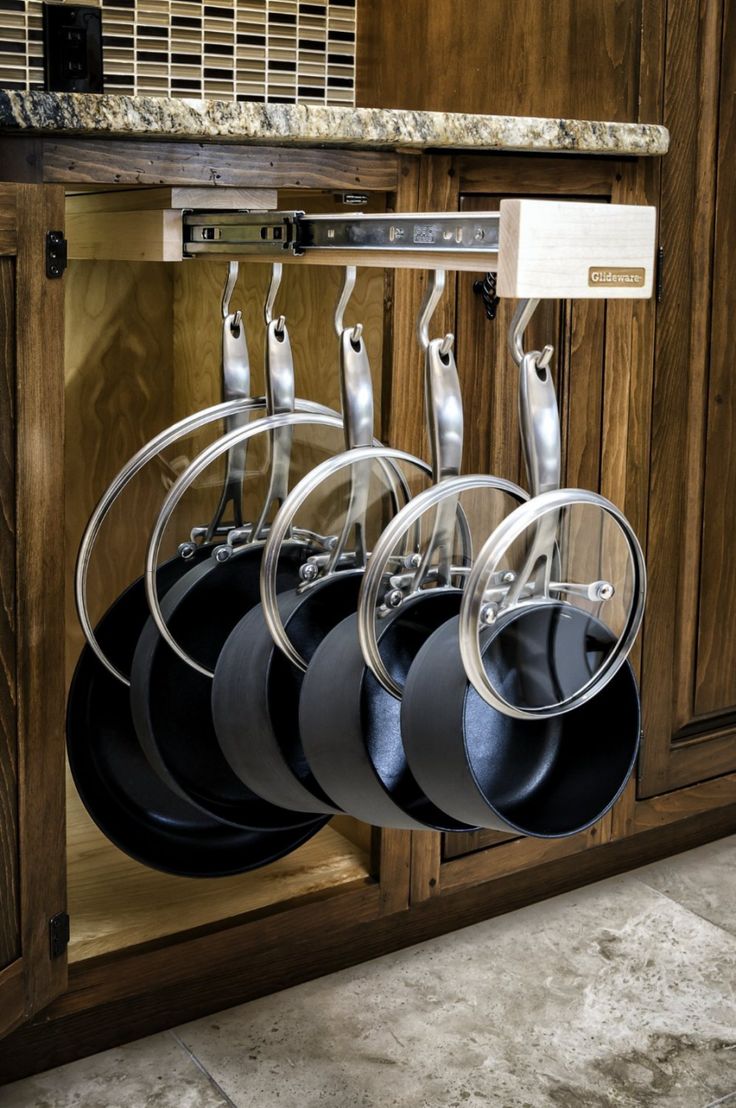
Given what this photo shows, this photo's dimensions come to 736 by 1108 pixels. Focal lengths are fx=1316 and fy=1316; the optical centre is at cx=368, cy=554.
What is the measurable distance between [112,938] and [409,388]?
2.28ft

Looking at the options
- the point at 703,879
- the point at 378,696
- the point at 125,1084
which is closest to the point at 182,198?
the point at 378,696

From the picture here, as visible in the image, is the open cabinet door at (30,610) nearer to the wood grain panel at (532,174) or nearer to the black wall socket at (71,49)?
the wood grain panel at (532,174)

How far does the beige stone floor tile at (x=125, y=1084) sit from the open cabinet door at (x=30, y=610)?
17 cm

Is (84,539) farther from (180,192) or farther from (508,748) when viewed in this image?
(508,748)

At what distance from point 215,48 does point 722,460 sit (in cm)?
94

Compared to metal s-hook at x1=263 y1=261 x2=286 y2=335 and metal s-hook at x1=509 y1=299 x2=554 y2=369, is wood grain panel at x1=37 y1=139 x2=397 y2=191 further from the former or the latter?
metal s-hook at x1=509 y1=299 x2=554 y2=369

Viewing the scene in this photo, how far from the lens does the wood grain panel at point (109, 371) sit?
1700 millimetres

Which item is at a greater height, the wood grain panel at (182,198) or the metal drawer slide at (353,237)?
the wood grain panel at (182,198)

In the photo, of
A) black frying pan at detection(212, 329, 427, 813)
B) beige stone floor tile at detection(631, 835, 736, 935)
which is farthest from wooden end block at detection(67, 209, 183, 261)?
beige stone floor tile at detection(631, 835, 736, 935)

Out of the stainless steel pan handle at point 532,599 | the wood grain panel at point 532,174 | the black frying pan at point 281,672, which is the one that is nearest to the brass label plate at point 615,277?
the stainless steel pan handle at point 532,599

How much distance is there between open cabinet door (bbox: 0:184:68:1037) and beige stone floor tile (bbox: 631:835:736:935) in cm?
93

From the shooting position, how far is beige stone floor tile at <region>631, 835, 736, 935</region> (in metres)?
A: 1.83

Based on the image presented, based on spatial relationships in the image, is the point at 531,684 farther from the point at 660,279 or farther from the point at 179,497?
the point at 660,279


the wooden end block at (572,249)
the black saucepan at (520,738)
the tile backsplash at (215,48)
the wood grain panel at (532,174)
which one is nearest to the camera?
the wooden end block at (572,249)
